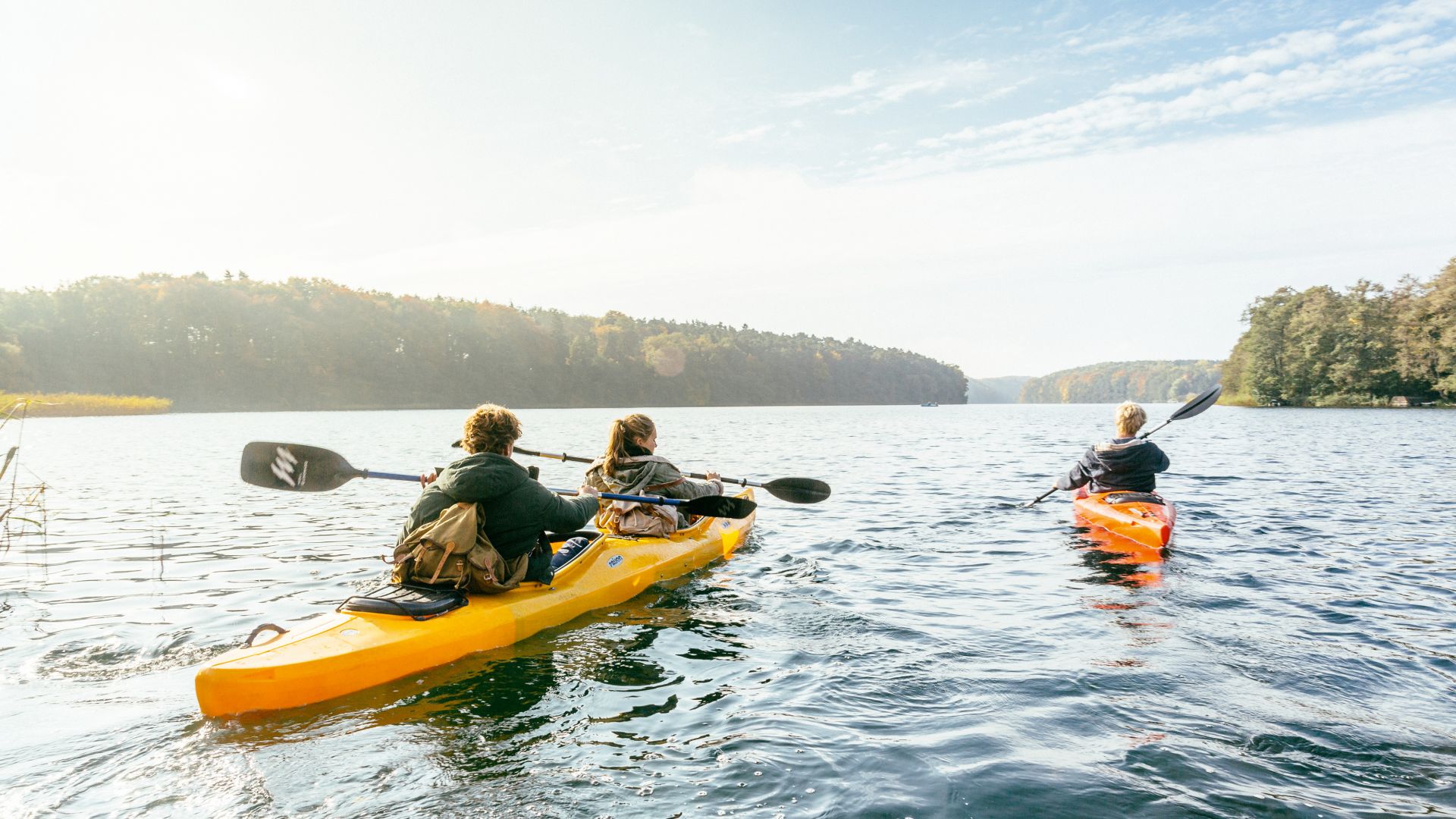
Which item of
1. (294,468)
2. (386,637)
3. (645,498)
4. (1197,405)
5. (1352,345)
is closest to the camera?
(386,637)

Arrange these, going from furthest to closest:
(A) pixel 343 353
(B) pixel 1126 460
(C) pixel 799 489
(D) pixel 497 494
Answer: (A) pixel 343 353, (B) pixel 1126 460, (C) pixel 799 489, (D) pixel 497 494

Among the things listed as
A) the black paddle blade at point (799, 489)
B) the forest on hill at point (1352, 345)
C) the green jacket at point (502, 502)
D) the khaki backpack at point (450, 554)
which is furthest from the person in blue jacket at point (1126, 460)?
the forest on hill at point (1352, 345)

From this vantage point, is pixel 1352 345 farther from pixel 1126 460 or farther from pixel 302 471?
pixel 302 471

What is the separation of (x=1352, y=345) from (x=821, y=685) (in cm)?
7829

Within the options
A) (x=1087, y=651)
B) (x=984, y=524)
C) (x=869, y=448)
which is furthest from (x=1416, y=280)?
(x=1087, y=651)

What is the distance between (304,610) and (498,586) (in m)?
2.20

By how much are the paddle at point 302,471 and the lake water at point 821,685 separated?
1.02m

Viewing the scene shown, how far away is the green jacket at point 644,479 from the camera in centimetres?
777

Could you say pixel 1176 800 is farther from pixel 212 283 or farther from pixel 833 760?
pixel 212 283

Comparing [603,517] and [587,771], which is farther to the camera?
[603,517]

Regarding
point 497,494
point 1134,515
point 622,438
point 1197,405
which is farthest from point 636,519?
point 1197,405

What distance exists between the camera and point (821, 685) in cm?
504

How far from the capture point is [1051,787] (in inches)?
144

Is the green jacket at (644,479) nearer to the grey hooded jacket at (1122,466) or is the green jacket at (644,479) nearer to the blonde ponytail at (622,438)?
the blonde ponytail at (622,438)
